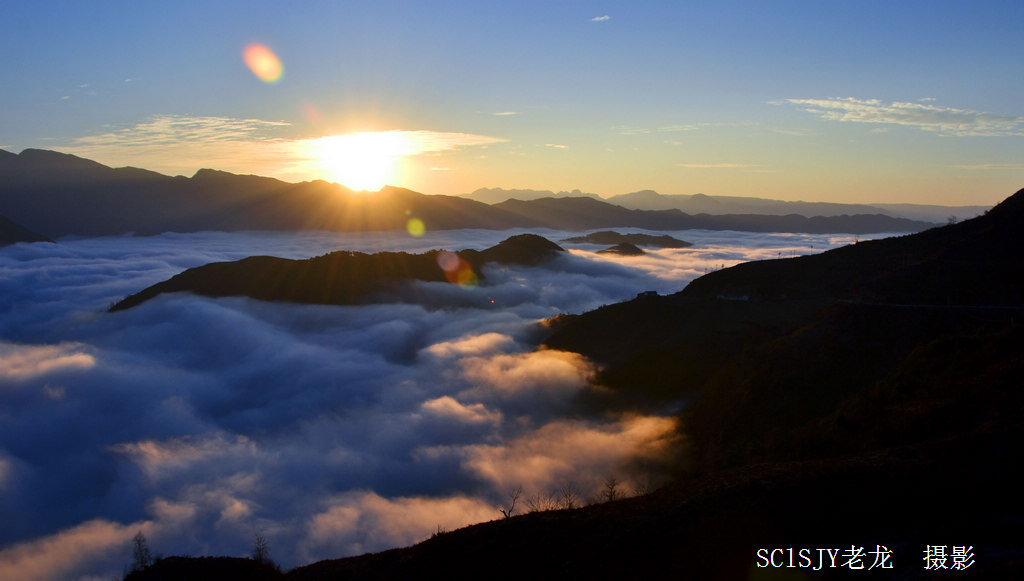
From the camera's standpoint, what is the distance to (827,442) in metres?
22.4

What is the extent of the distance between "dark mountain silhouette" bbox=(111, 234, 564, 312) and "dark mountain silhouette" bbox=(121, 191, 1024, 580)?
50.2 metres

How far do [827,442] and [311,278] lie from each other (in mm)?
80354

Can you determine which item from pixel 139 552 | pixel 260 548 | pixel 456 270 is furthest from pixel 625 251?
pixel 260 548

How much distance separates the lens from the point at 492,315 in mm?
87938

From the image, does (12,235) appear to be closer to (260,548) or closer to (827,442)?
(260,548)

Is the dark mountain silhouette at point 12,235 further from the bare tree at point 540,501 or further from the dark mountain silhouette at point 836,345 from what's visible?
the bare tree at point 540,501

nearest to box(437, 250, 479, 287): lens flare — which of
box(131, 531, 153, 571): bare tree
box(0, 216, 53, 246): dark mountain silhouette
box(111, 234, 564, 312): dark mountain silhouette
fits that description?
box(111, 234, 564, 312): dark mountain silhouette

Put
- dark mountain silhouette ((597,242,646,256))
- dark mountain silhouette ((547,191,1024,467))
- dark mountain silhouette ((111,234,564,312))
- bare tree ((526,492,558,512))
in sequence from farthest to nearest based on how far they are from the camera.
A: dark mountain silhouette ((597,242,646,256))
dark mountain silhouette ((111,234,564,312))
bare tree ((526,492,558,512))
dark mountain silhouette ((547,191,1024,467))

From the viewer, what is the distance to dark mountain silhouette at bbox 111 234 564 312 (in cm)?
8800

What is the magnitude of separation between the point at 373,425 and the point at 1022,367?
44644 mm

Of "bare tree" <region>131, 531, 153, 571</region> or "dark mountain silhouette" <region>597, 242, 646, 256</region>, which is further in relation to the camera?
"dark mountain silhouette" <region>597, 242, 646, 256</region>

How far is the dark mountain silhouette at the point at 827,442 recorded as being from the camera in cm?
1189

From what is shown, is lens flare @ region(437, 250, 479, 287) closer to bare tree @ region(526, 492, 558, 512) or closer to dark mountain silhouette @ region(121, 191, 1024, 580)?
dark mountain silhouette @ region(121, 191, 1024, 580)

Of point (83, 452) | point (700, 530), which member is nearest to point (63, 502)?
point (83, 452)
